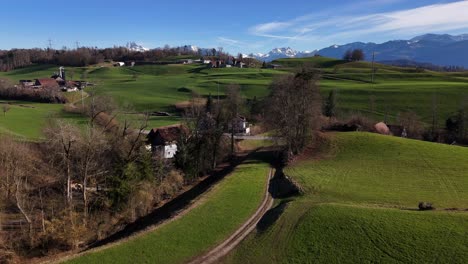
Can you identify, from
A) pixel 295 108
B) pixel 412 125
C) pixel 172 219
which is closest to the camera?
pixel 172 219

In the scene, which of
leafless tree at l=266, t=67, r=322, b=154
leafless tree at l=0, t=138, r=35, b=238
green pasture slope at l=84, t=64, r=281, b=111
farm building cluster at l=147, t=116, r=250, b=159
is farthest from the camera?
green pasture slope at l=84, t=64, r=281, b=111

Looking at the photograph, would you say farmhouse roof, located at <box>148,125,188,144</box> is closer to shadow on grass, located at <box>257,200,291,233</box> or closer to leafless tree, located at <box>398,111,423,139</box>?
shadow on grass, located at <box>257,200,291,233</box>

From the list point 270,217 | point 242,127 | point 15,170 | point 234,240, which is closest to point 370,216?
point 270,217

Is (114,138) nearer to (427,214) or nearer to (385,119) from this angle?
(427,214)

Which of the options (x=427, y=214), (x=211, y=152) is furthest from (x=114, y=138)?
(x=427, y=214)

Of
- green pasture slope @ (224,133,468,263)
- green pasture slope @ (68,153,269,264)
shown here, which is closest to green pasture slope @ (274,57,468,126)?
green pasture slope @ (224,133,468,263)

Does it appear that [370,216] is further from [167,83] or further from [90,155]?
[167,83]
